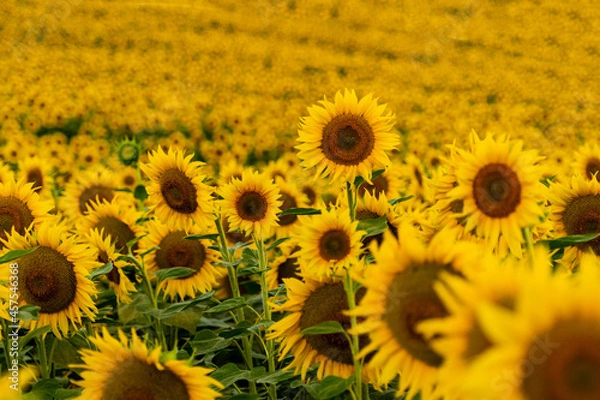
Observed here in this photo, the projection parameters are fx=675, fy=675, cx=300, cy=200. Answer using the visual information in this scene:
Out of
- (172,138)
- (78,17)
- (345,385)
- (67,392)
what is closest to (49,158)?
(172,138)

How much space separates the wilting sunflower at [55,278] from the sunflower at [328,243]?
0.91m

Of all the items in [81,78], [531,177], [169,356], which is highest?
[81,78]

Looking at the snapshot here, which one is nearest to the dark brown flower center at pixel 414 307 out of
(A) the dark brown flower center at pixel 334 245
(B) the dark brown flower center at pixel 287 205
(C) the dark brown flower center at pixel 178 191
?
(A) the dark brown flower center at pixel 334 245

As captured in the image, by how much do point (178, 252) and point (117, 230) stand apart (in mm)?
341

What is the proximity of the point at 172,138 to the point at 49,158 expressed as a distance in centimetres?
158

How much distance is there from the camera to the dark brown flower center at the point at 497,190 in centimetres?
167

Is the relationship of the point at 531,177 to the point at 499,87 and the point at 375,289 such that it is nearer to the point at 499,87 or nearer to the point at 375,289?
the point at 375,289

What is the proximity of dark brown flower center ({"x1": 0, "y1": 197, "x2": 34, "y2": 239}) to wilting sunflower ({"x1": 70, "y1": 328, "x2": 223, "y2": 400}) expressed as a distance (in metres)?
1.67

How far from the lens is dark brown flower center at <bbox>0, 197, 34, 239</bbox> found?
3033mm

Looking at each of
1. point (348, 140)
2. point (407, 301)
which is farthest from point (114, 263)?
point (407, 301)

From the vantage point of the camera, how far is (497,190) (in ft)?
5.56

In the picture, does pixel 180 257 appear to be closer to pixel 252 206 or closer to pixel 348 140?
pixel 252 206

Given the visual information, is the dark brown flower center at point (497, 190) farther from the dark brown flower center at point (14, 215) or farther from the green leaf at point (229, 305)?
the dark brown flower center at point (14, 215)

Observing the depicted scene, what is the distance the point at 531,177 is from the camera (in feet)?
5.42
